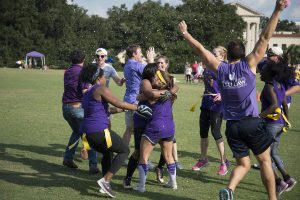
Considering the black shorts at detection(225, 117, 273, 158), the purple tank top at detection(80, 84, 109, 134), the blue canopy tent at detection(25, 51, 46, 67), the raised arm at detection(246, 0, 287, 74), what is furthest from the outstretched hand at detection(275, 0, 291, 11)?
the blue canopy tent at detection(25, 51, 46, 67)

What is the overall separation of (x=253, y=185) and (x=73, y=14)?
265 feet

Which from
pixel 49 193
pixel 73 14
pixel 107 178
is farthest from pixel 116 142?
pixel 73 14

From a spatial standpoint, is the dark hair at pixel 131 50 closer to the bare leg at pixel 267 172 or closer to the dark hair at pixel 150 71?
the dark hair at pixel 150 71

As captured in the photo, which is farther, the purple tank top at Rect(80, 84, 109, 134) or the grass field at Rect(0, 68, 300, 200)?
the grass field at Rect(0, 68, 300, 200)

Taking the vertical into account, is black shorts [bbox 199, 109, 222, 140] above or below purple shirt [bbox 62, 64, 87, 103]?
below

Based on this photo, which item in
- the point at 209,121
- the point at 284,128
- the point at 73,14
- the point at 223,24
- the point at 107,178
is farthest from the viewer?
the point at 73,14

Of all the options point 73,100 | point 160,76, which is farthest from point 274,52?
point 73,100

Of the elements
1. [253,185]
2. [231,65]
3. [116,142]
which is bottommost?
[253,185]

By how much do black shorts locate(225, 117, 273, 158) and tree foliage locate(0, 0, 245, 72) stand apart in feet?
202

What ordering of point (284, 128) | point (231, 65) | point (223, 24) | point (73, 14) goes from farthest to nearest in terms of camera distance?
point (73, 14) → point (223, 24) → point (284, 128) → point (231, 65)

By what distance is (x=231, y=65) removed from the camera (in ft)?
18.6

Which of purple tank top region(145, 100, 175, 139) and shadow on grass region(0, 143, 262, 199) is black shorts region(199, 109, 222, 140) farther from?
purple tank top region(145, 100, 175, 139)

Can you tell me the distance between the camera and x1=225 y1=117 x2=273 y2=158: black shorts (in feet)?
18.5

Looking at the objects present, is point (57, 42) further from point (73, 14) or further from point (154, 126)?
point (154, 126)
